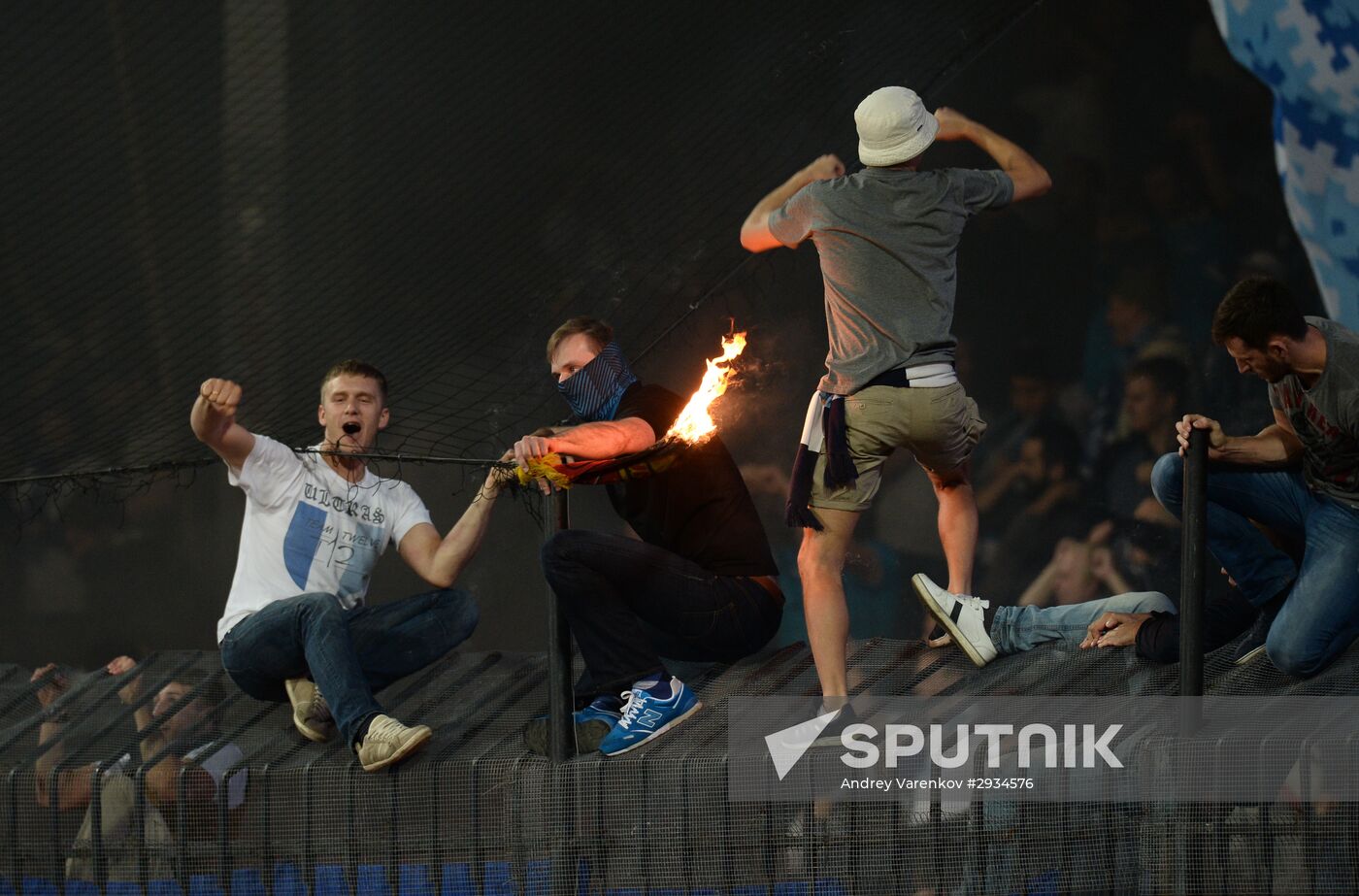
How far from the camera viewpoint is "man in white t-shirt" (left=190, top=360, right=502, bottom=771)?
121 inches

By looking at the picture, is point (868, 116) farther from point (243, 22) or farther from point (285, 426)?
point (243, 22)

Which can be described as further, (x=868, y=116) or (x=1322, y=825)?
(x=868, y=116)

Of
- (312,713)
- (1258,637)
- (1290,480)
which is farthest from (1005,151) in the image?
(312,713)

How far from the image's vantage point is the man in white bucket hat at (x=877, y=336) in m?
3.03

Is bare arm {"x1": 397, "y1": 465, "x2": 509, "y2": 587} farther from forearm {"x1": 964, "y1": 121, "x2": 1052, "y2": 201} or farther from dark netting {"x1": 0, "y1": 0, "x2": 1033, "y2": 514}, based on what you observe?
forearm {"x1": 964, "y1": 121, "x2": 1052, "y2": 201}

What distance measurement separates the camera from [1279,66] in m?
4.82

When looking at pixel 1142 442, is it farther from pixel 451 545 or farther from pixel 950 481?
pixel 451 545

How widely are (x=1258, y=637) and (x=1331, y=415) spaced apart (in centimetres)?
52

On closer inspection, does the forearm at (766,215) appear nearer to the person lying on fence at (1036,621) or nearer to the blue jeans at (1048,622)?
the person lying on fence at (1036,621)

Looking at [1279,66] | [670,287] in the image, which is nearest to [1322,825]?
[670,287]

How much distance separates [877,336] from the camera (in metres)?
3.08

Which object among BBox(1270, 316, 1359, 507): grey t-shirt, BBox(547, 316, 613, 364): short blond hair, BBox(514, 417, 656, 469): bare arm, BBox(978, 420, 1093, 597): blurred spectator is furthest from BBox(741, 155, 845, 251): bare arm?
BBox(978, 420, 1093, 597): blurred spectator

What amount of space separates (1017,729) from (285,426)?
206cm

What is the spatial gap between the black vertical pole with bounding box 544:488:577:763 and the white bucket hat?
3.12 ft
